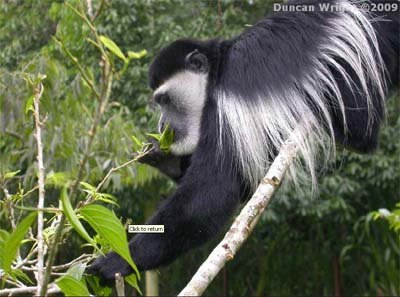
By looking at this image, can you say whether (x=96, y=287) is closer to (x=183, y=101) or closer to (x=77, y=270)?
(x=77, y=270)

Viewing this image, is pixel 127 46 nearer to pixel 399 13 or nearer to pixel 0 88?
pixel 0 88

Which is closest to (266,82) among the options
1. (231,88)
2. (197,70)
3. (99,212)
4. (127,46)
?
(231,88)

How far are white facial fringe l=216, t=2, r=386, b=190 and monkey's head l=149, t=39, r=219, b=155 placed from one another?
128 millimetres

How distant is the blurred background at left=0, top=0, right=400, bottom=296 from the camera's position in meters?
2.99

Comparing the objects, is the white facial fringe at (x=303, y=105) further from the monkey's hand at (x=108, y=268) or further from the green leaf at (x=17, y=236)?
the green leaf at (x=17, y=236)

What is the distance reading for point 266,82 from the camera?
5.69 feet

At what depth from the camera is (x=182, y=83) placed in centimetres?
188

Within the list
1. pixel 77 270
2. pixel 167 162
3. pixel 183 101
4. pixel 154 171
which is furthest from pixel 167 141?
pixel 154 171

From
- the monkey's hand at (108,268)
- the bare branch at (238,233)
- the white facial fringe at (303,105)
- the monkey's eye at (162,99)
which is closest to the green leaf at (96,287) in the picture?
the monkey's hand at (108,268)

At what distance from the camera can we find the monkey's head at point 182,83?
1.83m

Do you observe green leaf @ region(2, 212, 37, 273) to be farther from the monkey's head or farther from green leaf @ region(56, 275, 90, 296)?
the monkey's head

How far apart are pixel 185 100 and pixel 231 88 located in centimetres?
19

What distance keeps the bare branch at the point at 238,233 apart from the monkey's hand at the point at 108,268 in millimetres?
437

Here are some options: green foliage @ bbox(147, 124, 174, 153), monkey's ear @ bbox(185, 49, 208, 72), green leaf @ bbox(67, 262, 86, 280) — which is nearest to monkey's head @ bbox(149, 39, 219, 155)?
monkey's ear @ bbox(185, 49, 208, 72)
